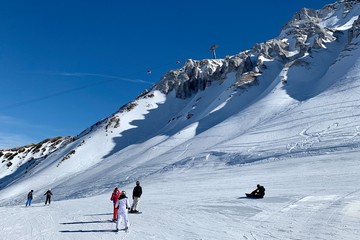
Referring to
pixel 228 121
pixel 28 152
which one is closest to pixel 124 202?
pixel 228 121

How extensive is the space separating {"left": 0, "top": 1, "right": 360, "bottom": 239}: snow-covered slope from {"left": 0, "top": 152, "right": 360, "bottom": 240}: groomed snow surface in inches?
3.0

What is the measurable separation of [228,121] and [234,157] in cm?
2034

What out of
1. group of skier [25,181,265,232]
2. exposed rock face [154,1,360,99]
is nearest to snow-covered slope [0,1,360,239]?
exposed rock face [154,1,360,99]

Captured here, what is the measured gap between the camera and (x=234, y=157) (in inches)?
1618

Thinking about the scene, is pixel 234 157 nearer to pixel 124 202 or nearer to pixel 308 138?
pixel 308 138

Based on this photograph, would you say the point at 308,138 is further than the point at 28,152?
No

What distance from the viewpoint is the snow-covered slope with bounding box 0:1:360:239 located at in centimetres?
1544

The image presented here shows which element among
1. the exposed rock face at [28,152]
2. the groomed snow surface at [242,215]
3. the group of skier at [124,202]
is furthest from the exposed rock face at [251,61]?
the group of skier at [124,202]

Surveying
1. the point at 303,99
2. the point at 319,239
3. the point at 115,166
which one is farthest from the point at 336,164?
the point at 115,166

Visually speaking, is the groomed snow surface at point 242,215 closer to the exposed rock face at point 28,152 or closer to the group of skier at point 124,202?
the group of skier at point 124,202

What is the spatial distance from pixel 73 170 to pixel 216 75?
50.4m

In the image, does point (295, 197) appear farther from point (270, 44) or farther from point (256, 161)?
point (270, 44)

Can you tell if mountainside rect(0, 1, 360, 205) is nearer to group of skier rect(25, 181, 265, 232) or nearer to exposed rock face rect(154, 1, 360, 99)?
exposed rock face rect(154, 1, 360, 99)

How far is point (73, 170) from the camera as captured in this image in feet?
243
